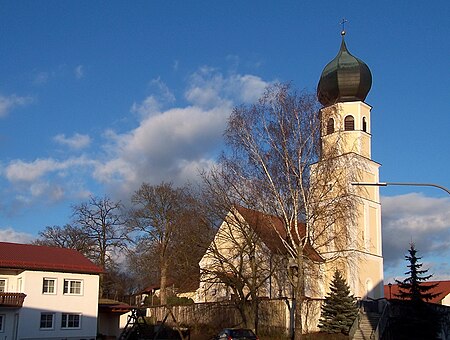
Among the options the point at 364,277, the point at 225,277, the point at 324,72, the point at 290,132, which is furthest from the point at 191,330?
the point at 324,72

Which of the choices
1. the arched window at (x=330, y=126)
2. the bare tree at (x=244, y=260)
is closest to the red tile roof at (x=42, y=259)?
the bare tree at (x=244, y=260)

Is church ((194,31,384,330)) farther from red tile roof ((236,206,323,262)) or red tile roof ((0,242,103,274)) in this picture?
red tile roof ((0,242,103,274))

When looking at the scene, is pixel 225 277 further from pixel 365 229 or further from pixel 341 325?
pixel 365 229

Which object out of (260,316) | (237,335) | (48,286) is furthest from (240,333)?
(48,286)

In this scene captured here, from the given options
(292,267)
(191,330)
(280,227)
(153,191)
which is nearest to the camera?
(292,267)

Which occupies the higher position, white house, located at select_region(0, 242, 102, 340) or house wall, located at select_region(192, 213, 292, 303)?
house wall, located at select_region(192, 213, 292, 303)

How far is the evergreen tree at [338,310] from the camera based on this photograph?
119ft

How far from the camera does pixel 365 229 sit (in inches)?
1800

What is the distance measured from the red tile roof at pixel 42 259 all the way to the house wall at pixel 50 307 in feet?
1.55

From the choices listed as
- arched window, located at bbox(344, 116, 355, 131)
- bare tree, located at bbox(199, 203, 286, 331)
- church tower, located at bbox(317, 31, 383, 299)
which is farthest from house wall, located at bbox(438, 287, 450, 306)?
bare tree, located at bbox(199, 203, 286, 331)

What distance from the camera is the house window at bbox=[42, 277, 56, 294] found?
36.6 metres

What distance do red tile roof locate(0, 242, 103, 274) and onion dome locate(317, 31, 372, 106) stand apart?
2221 centimetres

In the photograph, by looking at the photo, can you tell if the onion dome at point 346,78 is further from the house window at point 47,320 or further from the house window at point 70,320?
the house window at point 47,320

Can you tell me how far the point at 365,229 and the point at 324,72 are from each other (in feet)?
41.9
